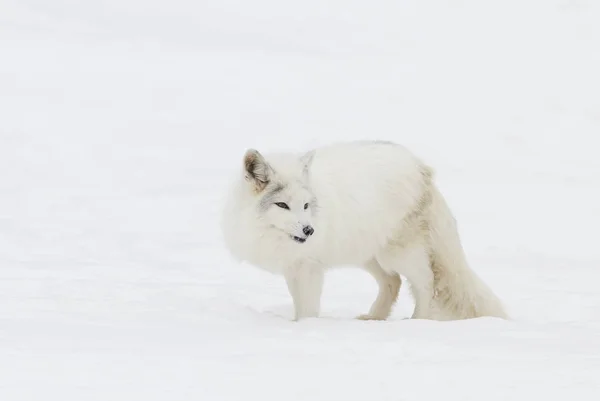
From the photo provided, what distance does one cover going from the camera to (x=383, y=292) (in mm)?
7352

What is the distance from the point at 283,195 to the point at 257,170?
0.25 m

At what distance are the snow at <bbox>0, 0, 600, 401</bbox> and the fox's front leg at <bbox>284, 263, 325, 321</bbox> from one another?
0.20 metres

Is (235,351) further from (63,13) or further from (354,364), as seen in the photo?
(63,13)

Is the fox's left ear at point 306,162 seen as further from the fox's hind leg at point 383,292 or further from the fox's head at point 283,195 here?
the fox's hind leg at point 383,292

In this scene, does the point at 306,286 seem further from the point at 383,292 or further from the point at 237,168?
the point at 237,168

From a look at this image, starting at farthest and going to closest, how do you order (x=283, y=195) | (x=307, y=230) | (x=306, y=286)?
(x=306, y=286) < (x=283, y=195) < (x=307, y=230)

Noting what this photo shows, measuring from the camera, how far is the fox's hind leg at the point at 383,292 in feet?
23.9

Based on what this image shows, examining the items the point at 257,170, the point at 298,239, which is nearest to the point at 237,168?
the point at 257,170

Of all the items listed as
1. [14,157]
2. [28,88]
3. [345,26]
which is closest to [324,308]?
[14,157]

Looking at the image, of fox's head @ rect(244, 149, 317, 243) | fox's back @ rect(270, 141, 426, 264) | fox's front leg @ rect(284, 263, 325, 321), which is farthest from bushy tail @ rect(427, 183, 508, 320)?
fox's head @ rect(244, 149, 317, 243)

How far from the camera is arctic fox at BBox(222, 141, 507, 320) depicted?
6.25 m

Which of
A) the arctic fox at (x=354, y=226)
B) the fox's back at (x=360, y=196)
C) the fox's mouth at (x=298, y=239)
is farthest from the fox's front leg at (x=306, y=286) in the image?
the fox's mouth at (x=298, y=239)

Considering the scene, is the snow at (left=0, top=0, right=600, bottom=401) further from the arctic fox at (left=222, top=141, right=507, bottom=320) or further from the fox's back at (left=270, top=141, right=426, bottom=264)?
the fox's back at (left=270, top=141, right=426, bottom=264)

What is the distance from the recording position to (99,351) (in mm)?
4715
